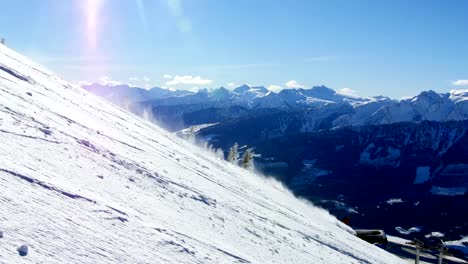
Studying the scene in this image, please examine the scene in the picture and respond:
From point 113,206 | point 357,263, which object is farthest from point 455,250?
point 113,206

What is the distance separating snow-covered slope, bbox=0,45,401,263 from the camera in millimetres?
6824

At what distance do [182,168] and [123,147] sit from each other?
8.96 feet

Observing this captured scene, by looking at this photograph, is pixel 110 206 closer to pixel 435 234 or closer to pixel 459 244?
pixel 459 244

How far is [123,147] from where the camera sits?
52.6ft

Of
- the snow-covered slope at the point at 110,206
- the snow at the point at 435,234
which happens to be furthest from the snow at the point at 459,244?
the snow-covered slope at the point at 110,206

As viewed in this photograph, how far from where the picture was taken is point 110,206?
904 centimetres

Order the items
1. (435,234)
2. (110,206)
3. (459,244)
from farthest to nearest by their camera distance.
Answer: (435,234) < (459,244) < (110,206)

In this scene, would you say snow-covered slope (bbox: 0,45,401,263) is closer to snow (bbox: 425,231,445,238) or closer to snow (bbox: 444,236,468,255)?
snow (bbox: 444,236,468,255)

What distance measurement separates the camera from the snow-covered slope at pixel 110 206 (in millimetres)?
6824

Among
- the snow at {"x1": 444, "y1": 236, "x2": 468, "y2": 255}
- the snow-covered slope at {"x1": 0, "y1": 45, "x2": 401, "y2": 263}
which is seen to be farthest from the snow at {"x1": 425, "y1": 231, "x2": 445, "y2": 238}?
the snow-covered slope at {"x1": 0, "y1": 45, "x2": 401, "y2": 263}

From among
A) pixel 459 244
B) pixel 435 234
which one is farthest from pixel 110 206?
pixel 435 234

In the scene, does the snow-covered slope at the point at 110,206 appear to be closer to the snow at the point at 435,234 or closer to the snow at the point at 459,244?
the snow at the point at 459,244

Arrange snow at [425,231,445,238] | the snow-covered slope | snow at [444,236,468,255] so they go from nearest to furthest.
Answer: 1. the snow-covered slope
2. snow at [444,236,468,255]
3. snow at [425,231,445,238]

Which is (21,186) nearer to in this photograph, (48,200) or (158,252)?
(48,200)
